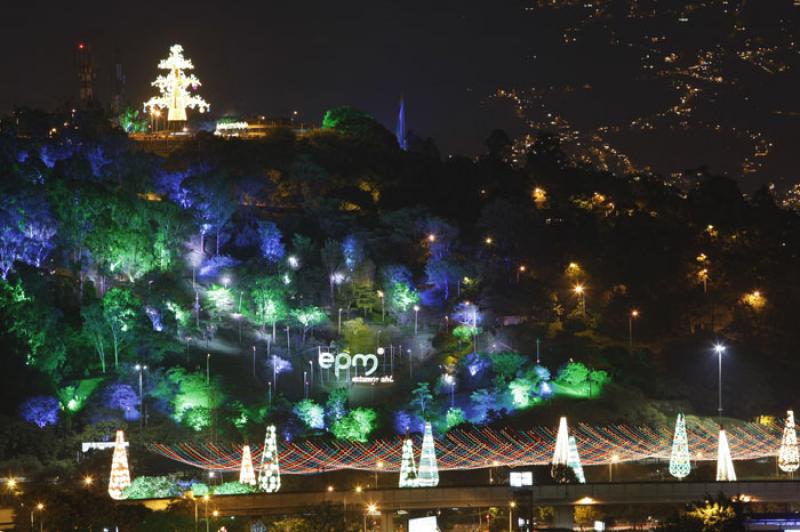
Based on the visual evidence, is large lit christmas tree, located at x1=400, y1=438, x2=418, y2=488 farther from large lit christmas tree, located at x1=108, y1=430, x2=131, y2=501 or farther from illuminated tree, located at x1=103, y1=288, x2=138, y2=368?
illuminated tree, located at x1=103, y1=288, x2=138, y2=368

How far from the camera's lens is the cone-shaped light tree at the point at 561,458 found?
2717 inches

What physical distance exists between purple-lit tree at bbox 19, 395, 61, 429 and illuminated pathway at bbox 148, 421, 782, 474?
544cm

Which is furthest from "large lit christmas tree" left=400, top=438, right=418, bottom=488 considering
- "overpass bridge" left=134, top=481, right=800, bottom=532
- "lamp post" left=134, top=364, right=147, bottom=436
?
"lamp post" left=134, top=364, right=147, bottom=436

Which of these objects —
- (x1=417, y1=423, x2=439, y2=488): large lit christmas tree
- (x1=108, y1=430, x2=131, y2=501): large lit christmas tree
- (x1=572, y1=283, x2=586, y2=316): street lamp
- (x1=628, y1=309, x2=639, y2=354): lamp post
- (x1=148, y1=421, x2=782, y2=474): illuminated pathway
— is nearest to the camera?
(x1=108, y1=430, x2=131, y2=501): large lit christmas tree

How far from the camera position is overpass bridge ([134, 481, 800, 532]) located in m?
64.8

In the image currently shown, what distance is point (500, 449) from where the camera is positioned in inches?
3191

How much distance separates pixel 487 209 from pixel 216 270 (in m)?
18.9

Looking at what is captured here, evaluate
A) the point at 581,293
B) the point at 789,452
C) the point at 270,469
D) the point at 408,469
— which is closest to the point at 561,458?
the point at 408,469

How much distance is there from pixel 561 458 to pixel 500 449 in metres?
10.4

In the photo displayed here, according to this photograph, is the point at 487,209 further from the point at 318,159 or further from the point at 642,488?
the point at 642,488

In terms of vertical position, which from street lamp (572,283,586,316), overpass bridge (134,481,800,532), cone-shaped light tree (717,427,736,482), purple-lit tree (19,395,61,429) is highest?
street lamp (572,283,586,316)

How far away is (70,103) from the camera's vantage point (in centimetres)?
10819

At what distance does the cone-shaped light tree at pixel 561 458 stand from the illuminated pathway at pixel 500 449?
15.7 ft

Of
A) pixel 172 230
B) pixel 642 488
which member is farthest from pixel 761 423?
pixel 172 230
